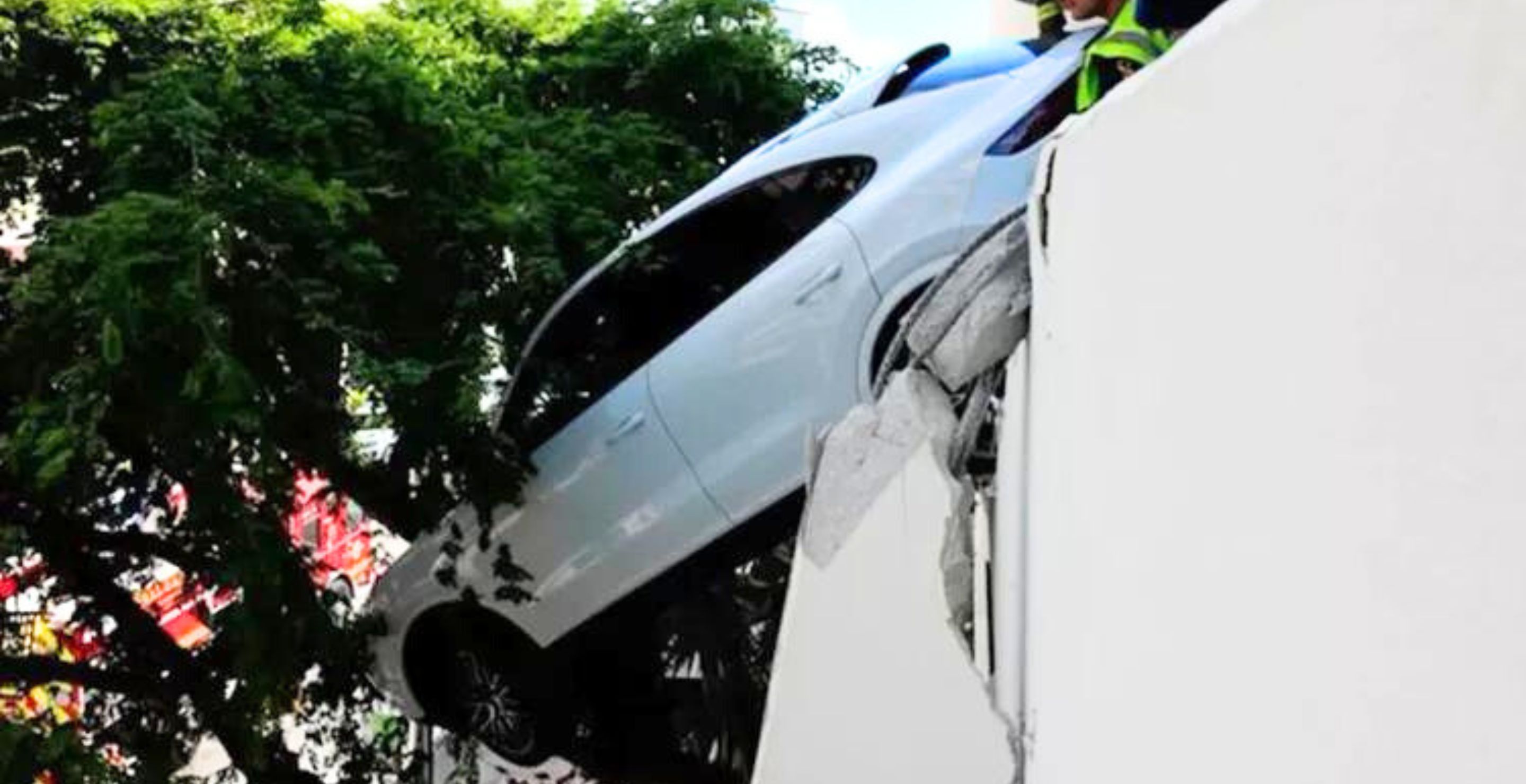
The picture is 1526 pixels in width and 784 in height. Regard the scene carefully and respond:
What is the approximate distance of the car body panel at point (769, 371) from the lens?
13.7ft

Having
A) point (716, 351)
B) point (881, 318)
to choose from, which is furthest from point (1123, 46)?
point (716, 351)

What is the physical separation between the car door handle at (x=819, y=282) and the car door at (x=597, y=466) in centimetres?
69

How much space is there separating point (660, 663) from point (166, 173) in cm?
243

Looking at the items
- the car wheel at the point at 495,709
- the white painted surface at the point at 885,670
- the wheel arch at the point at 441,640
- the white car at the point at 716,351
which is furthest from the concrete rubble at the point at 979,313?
the car wheel at the point at 495,709

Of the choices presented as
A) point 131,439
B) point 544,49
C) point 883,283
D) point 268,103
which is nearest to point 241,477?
point 131,439

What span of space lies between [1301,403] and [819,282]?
11.2 feet

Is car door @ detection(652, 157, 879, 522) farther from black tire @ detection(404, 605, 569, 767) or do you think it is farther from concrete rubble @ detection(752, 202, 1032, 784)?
concrete rubble @ detection(752, 202, 1032, 784)

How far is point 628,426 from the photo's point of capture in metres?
4.75

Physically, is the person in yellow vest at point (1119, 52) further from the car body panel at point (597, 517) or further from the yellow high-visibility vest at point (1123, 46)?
the car body panel at point (597, 517)

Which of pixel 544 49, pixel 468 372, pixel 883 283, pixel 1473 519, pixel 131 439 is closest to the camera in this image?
pixel 1473 519

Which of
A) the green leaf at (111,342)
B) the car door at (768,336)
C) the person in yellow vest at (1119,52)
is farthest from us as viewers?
the car door at (768,336)

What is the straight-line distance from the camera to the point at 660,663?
5.35m

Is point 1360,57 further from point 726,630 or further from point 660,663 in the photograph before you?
point 660,663

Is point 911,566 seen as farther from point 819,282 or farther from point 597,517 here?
point 597,517
